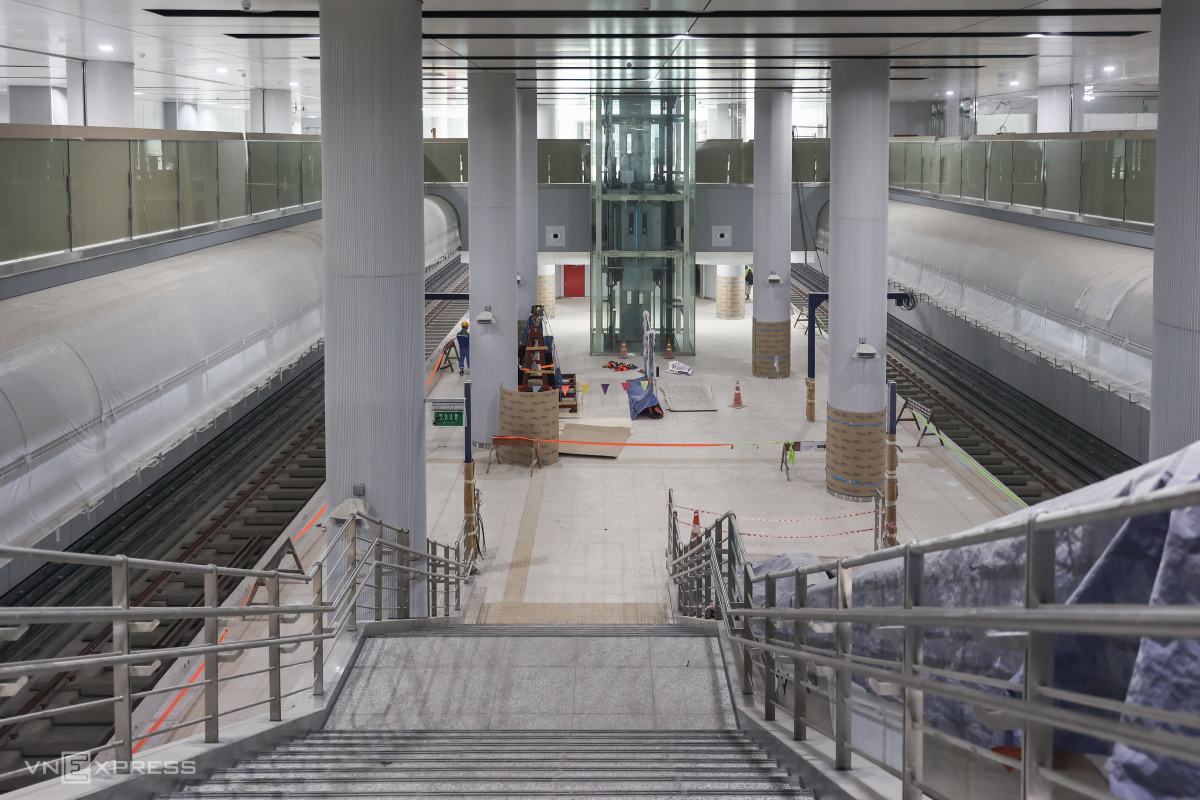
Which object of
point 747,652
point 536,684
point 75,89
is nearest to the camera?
point 747,652

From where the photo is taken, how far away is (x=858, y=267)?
19.1 meters

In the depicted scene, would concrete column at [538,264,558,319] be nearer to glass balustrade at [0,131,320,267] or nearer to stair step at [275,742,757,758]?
glass balustrade at [0,131,320,267]

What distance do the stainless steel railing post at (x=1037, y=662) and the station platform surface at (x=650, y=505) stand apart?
36.4 ft

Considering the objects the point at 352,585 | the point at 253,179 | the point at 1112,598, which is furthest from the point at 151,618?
the point at 253,179

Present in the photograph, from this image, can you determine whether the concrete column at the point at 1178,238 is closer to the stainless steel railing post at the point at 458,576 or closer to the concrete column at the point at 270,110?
the stainless steel railing post at the point at 458,576

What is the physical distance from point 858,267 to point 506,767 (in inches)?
577

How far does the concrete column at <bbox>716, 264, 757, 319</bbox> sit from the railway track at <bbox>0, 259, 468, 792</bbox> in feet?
67.2

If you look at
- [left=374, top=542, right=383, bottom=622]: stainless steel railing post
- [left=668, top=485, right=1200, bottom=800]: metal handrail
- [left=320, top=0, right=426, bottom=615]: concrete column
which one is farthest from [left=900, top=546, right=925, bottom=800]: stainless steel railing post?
[left=320, top=0, right=426, bottom=615]: concrete column

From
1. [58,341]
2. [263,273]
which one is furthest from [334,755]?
[263,273]

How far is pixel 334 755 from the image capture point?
5695mm

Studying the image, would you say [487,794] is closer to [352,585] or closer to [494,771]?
[494,771]

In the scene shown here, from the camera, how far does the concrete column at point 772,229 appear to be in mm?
29453

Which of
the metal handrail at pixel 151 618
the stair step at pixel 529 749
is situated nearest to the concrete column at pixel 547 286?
the metal handrail at pixel 151 618

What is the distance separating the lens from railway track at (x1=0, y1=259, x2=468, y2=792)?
1046cm
